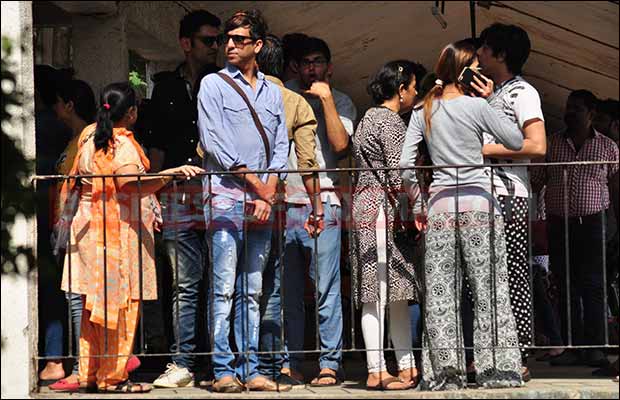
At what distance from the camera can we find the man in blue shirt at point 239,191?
945cm

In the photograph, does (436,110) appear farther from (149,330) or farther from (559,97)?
(559,97)

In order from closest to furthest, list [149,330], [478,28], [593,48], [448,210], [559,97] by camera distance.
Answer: [448,210], [149,330], [593,48], [478,28], [559,97]

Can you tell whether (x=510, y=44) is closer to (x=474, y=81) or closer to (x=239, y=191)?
(x=474, y=81)

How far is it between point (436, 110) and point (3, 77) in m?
→ 3.77

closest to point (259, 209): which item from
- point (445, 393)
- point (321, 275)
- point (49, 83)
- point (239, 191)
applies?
point (239, 191)

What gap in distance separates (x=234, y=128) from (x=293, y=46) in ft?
3.42

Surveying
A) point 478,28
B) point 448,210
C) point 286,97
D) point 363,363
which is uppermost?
point 478,28

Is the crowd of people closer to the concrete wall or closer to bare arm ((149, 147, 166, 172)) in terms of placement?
bare arm ((149, 147, 166, 172))

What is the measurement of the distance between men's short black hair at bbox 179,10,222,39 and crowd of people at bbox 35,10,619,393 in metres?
0.01

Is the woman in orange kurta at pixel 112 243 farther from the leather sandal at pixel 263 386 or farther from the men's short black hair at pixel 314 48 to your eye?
the men's short black hair at pixel 314 48

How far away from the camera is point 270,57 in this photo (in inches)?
399

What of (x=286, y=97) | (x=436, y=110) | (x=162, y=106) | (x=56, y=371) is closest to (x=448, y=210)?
(x=436, y=110)

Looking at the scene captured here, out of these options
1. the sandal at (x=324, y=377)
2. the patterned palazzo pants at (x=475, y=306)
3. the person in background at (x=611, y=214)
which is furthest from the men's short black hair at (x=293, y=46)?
the person in background at (x=611, y=214)

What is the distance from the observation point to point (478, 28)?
45.7 feet
